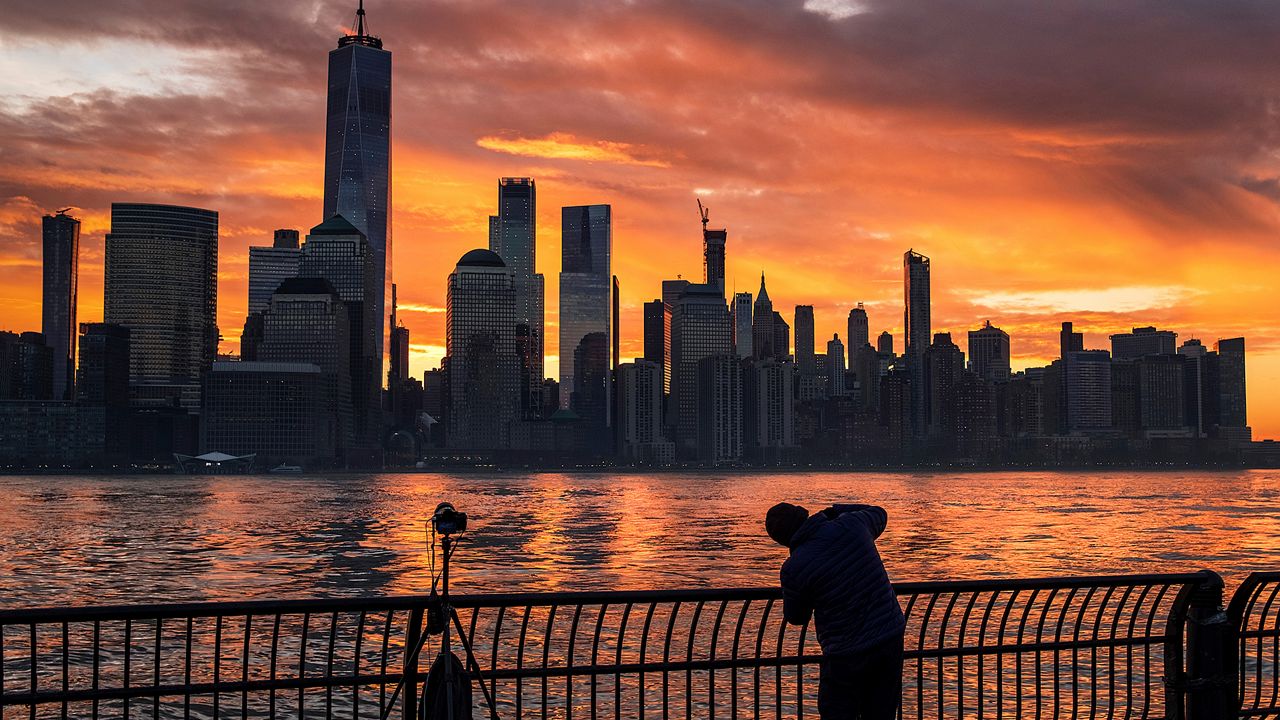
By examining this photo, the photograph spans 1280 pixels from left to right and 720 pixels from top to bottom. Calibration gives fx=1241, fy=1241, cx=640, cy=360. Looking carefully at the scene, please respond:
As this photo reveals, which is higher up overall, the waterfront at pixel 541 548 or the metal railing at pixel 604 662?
the metal railing at pixel 604 662

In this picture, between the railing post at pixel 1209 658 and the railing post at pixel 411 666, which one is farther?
the railing post at pixel 1209 658

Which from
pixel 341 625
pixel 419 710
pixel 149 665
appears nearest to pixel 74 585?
pixel 341 625

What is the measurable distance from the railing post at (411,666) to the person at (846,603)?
2.24 m

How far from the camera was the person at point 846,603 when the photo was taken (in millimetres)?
7520

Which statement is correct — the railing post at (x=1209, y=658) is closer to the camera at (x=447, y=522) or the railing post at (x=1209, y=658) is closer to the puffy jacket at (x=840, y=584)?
the puffy jacket at (x=840, y=584)

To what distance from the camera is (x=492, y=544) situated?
229ft

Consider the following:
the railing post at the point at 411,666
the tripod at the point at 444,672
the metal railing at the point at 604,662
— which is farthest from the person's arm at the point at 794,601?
the railing post at the point at 411,666

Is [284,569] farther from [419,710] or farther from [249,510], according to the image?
[249,510]

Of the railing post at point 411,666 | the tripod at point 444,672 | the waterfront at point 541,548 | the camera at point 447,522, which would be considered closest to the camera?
the tripod at point 444,672

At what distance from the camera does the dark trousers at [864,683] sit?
303 inches

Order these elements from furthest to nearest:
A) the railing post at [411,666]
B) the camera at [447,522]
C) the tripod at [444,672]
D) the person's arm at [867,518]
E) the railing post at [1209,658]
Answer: the railing post at [1209,658]
the person's arm at [867,518]
the railing post at [411,666]
the camera at [447,522]
the tripod at [444,672]

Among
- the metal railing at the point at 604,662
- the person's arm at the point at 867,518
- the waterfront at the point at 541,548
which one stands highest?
the person's arm at the point at 867,518

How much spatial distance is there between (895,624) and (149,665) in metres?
21.6

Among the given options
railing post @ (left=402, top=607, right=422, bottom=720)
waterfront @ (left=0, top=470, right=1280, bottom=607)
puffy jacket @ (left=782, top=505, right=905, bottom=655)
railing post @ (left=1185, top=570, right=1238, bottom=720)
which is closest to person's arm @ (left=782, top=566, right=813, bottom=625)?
puffy jacket @ (left=782, top=505, right=905, bottom=655)
